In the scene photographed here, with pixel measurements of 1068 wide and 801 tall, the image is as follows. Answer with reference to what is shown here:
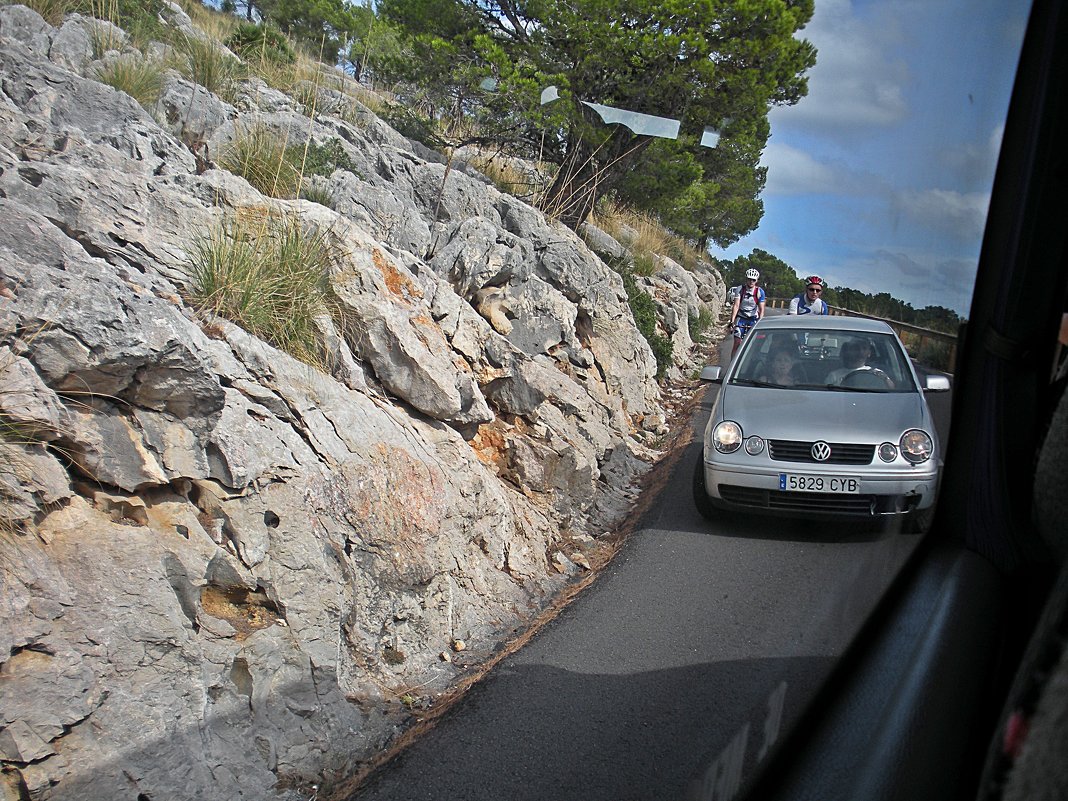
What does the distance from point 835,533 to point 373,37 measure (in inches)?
466

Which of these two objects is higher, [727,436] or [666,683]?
[727,436]

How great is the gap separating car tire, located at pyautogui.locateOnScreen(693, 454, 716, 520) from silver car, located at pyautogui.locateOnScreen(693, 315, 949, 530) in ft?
3.57

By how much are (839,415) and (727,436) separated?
309cm

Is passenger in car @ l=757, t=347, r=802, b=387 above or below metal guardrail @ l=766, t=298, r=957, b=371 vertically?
below

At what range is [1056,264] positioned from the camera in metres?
2.17

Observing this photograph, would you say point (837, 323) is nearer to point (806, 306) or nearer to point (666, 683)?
point (806, 306)

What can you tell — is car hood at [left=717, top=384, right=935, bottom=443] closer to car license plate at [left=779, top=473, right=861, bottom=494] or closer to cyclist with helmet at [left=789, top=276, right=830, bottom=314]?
car license plate at [left=779, top=473, right=861, bottom=494]

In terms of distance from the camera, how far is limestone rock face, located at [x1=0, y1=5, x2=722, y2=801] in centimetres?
309

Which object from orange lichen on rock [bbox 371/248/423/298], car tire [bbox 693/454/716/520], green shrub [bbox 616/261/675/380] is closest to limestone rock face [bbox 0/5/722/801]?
orange lichen on rock [bbox 371/248/423/298]

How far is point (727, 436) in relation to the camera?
21.3 ft

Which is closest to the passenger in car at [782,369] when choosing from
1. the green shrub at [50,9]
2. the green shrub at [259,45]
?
the green shrub at [50,9]

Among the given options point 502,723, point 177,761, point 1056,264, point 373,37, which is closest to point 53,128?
Result: point 177,761

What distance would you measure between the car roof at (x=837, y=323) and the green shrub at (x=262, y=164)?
16.8ft

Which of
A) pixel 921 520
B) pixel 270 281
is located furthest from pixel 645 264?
pixel 921 520
